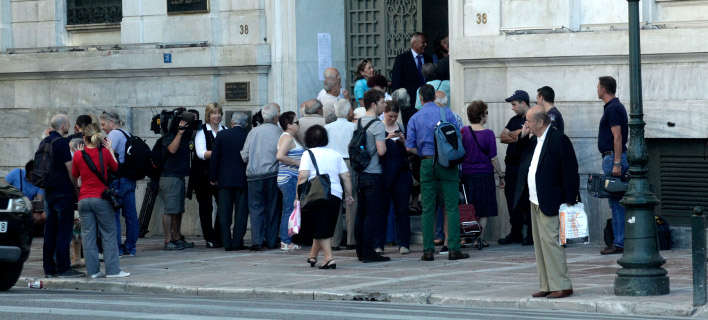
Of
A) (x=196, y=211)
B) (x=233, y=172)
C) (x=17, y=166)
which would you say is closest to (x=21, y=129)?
(x=17, y=166)

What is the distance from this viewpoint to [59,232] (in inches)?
557

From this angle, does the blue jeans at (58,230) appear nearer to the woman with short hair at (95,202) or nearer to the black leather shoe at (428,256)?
the woman with short hair at (95,202)

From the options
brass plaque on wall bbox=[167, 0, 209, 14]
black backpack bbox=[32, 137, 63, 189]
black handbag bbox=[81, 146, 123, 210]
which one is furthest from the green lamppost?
brass plaque on wall bbox=[167, 0, 209, 14]

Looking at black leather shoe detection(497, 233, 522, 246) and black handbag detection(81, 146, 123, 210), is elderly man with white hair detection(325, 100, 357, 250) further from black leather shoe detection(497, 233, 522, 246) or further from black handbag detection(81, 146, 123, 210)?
black handbag detection(81, 146, 123, 210)

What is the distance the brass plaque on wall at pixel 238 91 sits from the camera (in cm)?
1894

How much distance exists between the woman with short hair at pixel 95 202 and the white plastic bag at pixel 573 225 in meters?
5.11

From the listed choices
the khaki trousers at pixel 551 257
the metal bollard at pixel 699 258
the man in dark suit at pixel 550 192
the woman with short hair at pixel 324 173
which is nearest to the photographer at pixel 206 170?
the woman with short hair at pixel 324 173

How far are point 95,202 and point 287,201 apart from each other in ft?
9.53

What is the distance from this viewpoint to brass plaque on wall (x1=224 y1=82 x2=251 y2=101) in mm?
18938

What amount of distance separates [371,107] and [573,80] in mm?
2907

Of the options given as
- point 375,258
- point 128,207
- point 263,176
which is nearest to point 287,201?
point 263,176

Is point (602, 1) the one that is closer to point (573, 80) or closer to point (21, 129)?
point (573, 80)

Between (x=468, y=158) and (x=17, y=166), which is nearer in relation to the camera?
(x=468, y=158)

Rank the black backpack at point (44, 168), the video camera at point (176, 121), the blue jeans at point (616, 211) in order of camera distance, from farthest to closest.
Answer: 1. the video camera at point (176, 121)
2. the blue jeans at point (616, 211)
3. the black backpack at point (44, 168)
